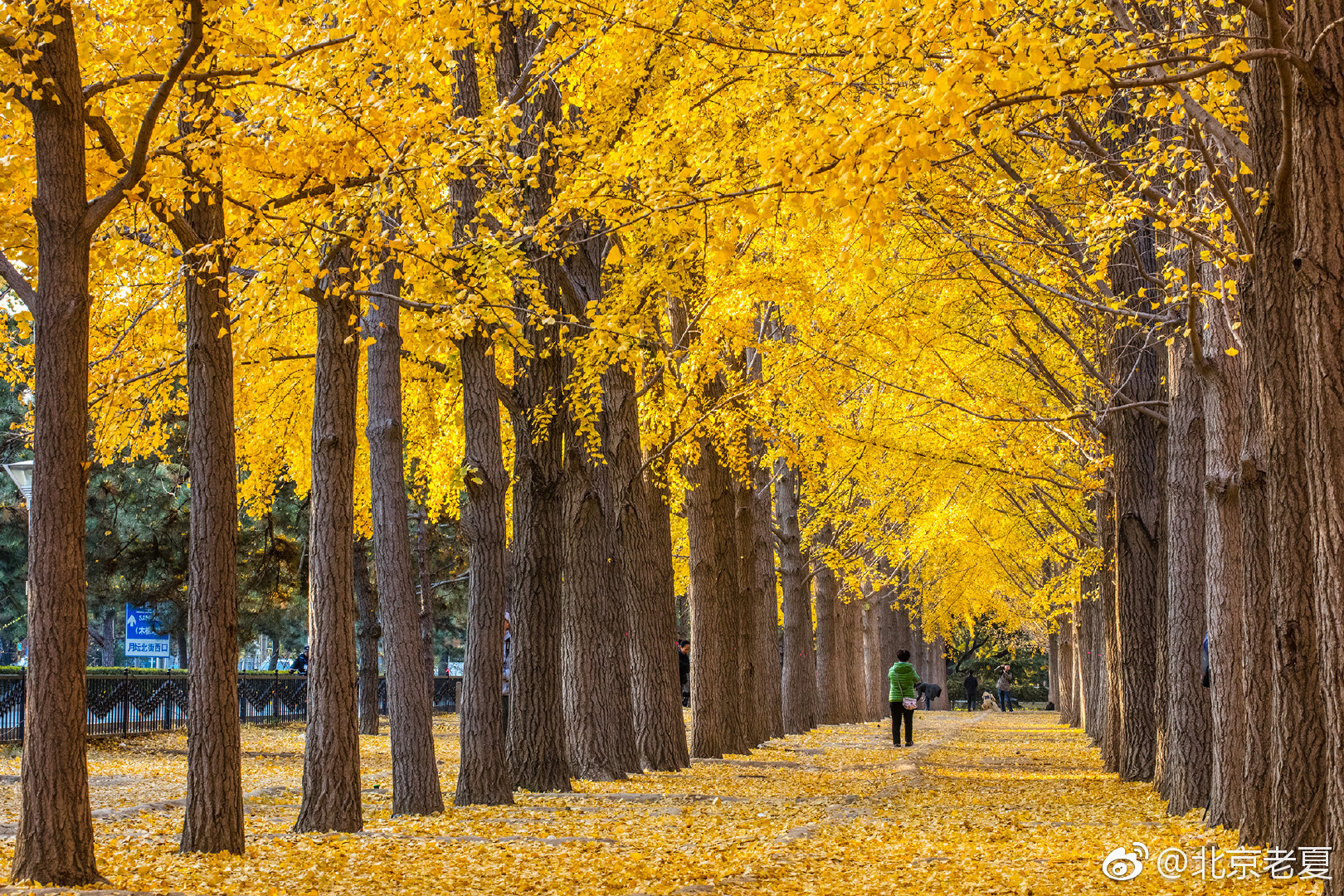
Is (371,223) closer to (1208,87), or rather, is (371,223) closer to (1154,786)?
(1208,87)

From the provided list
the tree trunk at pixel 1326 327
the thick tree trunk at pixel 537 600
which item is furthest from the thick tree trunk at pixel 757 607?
the tree trunk at pixel 1326 327

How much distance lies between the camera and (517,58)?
12.9 meters

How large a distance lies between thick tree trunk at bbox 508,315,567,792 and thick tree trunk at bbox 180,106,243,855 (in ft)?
13.3

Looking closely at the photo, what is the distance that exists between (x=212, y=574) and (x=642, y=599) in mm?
7309

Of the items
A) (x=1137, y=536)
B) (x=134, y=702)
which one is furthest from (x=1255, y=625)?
(x=134, y=702)

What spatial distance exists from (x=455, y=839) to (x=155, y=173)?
5.26 m

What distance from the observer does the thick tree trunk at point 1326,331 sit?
16.2 ft

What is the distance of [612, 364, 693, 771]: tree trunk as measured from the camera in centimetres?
1412

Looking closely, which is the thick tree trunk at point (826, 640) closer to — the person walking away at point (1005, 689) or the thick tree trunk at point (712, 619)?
the thick tree trunk at point (712, 619)

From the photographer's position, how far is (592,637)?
43.8 ft

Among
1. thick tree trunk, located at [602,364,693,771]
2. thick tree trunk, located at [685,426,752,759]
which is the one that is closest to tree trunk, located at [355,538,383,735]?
thick tree trunk, located at [685,426,752,759]

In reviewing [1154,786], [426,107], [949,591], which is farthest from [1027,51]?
[949,591]

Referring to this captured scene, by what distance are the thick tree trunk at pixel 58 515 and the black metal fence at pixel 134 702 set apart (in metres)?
10.6

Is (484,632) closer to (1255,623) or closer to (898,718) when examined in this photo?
(1255,623)
